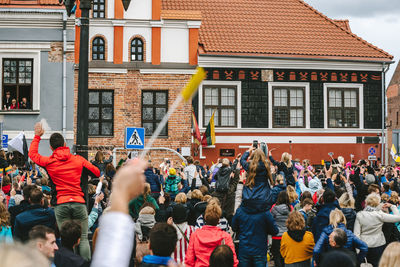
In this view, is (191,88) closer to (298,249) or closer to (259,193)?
(259,193)

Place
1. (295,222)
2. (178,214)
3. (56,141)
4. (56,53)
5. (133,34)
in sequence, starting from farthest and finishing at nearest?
(133,34) < (56,53) < (178,214) < (295,222) < (56,141)

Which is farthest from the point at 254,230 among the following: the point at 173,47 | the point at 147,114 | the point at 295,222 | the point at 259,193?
the point at 173,47

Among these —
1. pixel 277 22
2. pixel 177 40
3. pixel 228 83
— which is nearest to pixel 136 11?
pixel 177 40

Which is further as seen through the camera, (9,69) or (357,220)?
(9,69)

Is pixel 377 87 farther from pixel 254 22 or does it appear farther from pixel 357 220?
pixel 357 220

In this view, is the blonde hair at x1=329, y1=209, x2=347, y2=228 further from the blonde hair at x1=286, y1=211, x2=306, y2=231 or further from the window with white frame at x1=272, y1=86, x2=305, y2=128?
the window with white frame at x1=272, y1=86, x2=305, y2=128

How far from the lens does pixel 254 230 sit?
7.24 metres

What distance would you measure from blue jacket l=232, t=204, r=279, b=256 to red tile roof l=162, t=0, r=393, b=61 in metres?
18.7

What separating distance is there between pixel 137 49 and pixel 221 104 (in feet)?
15.7

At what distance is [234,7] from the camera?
2939 centimetres

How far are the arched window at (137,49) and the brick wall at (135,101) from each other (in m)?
0.67

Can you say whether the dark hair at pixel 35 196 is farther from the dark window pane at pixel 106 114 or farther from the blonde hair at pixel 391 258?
the dark window pane at pixel 106 114

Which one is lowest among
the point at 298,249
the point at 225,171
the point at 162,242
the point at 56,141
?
the point at 298,249

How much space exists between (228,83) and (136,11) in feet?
17.9
